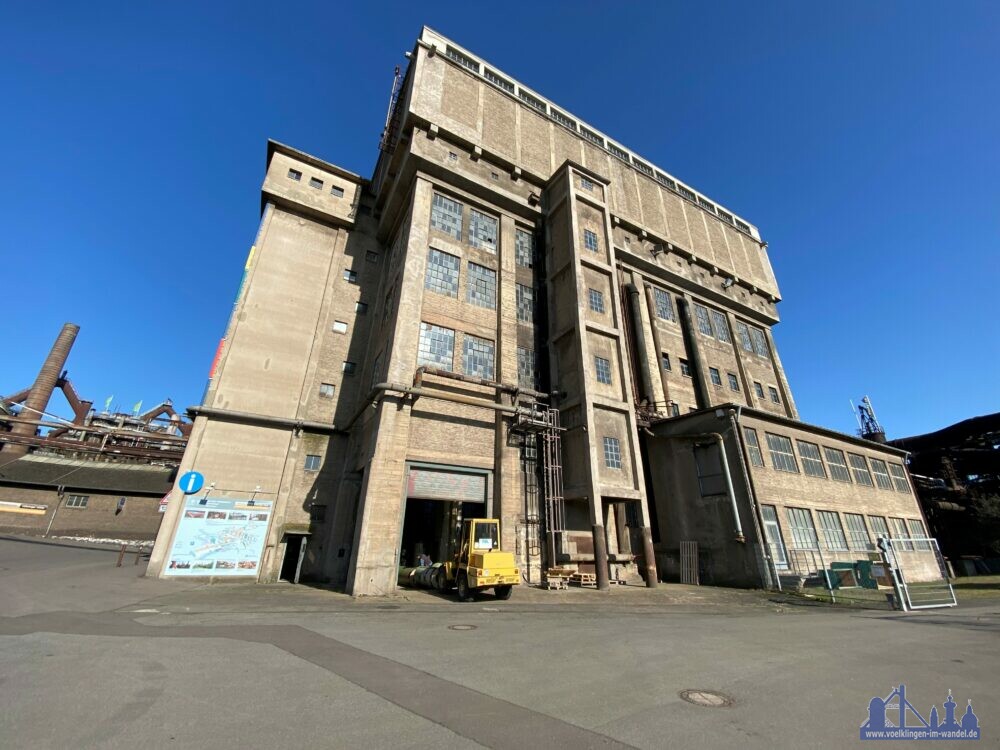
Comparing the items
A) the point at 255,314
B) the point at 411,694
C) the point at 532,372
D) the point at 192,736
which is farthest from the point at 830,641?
the point at 255,314

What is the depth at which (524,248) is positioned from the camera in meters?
27.3

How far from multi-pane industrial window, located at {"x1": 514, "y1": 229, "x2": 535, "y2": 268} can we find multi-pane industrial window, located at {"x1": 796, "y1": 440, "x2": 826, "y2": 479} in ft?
63.5

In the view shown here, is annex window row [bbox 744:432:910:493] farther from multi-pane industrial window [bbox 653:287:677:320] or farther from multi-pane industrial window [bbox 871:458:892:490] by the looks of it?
multi-pane industrial window [bbox 653:287:677:320]

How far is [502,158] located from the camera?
89.1ft

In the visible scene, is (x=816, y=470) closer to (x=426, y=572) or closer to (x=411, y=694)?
(x=426, y=572)

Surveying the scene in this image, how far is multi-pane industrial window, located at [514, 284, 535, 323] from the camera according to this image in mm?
24969

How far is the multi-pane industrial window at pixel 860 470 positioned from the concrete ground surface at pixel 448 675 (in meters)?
17.2

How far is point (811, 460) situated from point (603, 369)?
13.6 metres

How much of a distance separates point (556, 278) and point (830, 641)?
20930 mm

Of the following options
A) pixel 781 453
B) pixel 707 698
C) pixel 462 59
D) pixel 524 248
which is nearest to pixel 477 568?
pixel 707 698

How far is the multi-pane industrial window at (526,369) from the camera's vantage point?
23.2 metres

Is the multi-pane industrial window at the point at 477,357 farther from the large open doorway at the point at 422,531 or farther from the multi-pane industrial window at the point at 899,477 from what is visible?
the multi-pane industrial window at the point at 899,477

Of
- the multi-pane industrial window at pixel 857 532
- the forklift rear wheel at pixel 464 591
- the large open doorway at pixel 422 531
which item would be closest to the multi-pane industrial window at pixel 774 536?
the multi-pane industrial window at pixel 857 532

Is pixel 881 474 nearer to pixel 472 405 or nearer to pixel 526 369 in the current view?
pixel 526 369
